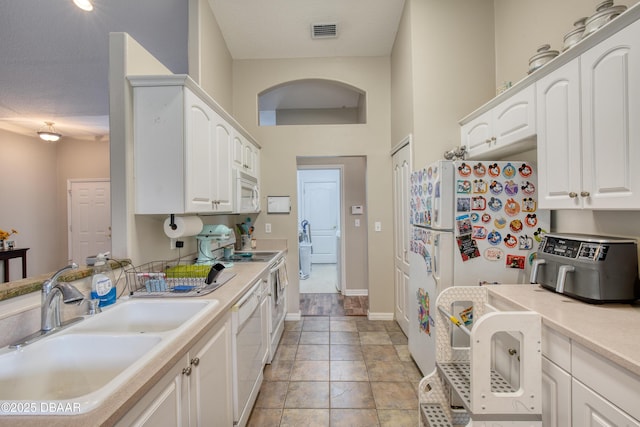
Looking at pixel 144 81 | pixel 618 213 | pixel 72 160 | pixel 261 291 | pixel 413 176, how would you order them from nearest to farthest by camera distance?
1. pixel 618 213
2. pixel 144 81
3. pixel 261 291
4. pixel 413 176
5. pixel 72 160

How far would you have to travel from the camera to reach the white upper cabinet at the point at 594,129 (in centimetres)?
118

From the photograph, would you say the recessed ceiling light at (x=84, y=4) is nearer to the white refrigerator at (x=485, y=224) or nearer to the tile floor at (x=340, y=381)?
the white refrigerator at (x=485, y=224)

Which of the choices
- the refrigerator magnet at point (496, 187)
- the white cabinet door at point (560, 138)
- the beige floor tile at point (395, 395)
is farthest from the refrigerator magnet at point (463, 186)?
the beige floor tile at point (395, 395)

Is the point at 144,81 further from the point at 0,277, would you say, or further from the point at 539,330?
the point at 0,277

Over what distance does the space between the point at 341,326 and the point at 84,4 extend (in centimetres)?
390

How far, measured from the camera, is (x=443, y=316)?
69.1 inches

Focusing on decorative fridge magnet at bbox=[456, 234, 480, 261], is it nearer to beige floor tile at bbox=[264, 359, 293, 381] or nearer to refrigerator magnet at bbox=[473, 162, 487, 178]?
refrigerator magnet at bbox=[473, 162, 487, 178]

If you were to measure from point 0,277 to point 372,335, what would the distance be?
4934 millimetres

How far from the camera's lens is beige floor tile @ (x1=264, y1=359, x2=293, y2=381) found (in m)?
2.40

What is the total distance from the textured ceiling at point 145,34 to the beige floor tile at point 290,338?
3.27m

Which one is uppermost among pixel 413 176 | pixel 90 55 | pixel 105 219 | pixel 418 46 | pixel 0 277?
pixel 90 55

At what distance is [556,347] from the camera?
1.11 m

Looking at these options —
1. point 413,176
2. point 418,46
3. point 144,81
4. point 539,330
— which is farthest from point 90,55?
point 539,330

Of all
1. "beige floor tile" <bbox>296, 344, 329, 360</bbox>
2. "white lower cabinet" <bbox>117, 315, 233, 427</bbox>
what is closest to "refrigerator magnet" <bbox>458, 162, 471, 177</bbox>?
"white lower cabinet" <bbox>117, 315, 233, 427</bbox>
